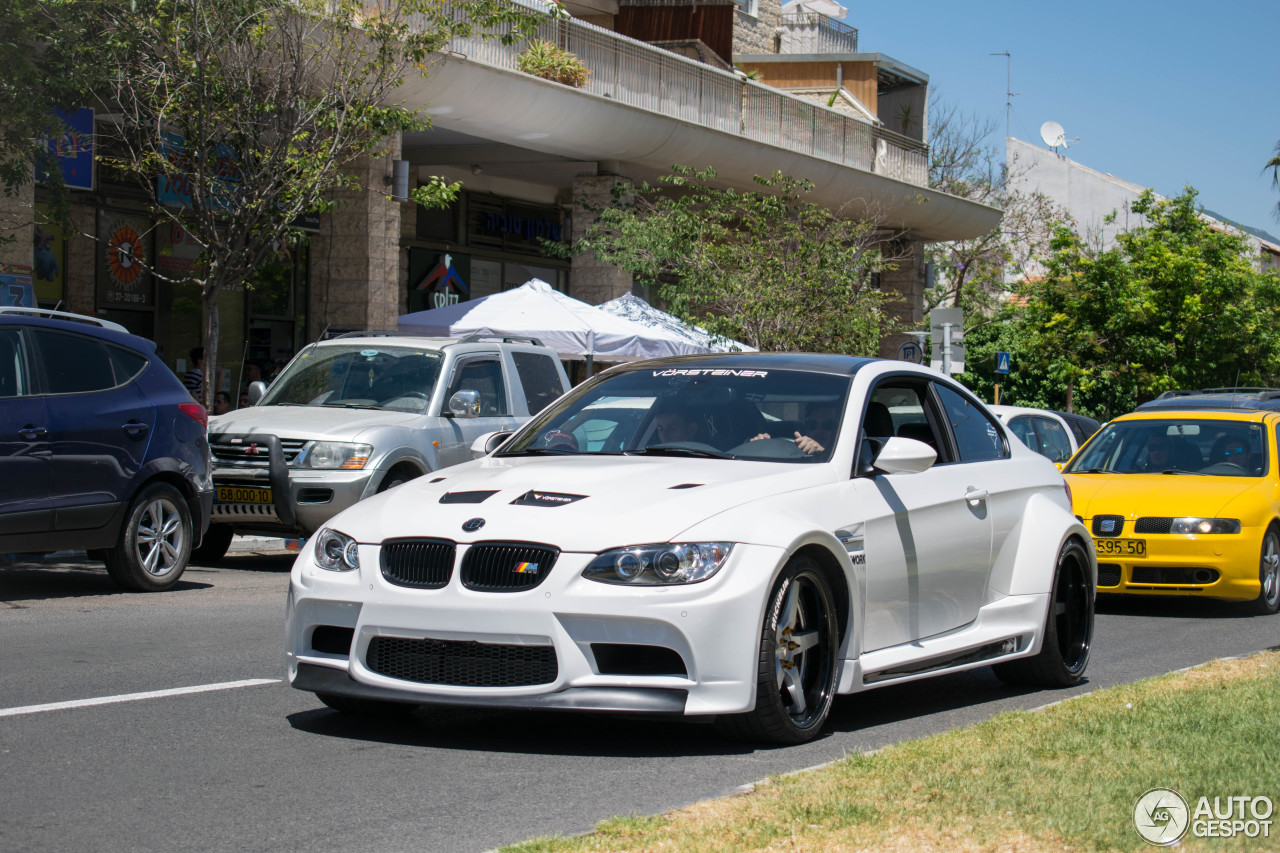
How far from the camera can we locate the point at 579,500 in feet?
19.2

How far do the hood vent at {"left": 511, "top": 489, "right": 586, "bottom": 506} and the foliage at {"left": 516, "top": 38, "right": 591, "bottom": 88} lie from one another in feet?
70.3

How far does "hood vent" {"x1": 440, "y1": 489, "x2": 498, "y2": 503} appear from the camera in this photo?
597cm

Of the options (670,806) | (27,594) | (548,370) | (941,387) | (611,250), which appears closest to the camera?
(670,806)

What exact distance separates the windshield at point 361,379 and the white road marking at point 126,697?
6.67m

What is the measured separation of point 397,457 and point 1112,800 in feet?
29.6

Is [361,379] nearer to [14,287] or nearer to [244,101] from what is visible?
[244,101]

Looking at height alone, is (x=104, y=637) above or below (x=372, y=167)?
below

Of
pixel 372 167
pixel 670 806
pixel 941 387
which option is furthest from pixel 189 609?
pixel 372 167

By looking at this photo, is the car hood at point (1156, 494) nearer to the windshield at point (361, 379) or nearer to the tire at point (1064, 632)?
the tire at point (1064, 632)

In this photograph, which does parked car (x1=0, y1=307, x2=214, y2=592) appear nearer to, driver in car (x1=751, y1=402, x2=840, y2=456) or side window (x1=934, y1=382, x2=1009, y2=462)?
driver in car (x1=751, y1=402, x2=840, y2=456)

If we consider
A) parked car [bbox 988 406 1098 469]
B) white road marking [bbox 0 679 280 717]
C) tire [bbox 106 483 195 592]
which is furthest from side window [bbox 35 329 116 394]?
parked car [bbox 988 406 1098 469]

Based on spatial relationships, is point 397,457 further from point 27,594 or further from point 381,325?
point 381,325

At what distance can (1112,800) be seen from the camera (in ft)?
15.9

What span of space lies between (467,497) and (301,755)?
1.11 m
